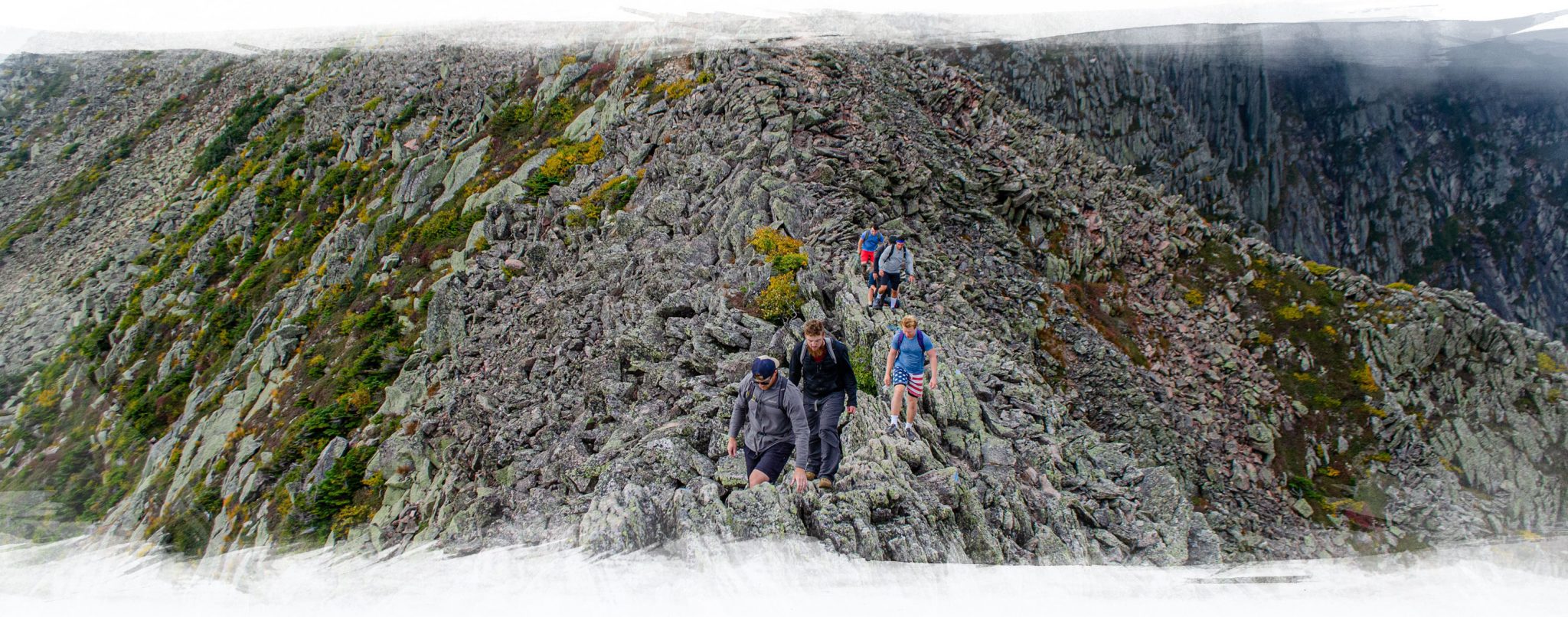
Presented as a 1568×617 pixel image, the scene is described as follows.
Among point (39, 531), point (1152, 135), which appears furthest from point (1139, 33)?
point (39, 531)

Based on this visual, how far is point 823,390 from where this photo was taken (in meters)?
8.80

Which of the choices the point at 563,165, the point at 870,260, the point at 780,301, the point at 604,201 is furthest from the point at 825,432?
the point at 563,165

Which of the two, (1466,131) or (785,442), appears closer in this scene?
(785,442)

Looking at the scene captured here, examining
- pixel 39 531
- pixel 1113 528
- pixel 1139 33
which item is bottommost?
pixel 39 531

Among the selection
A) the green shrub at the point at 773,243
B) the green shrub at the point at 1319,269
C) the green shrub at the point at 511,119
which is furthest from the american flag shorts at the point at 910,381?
the green shrub at the point at 1319,269

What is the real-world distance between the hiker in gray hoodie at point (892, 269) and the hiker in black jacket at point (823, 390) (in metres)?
5.35

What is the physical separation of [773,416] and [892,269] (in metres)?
6.24

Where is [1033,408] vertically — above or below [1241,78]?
below

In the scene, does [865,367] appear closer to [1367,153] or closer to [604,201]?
[604,201]

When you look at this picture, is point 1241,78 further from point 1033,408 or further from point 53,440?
point 53,440

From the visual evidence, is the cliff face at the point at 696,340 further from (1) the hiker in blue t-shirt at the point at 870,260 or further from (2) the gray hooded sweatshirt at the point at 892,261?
(2) the gray hooded sweatshirt at the point at 892,261

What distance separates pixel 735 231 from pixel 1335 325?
28.6 meters

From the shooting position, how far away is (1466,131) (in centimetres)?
8481

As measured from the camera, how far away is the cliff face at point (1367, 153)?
78500 millimetres
